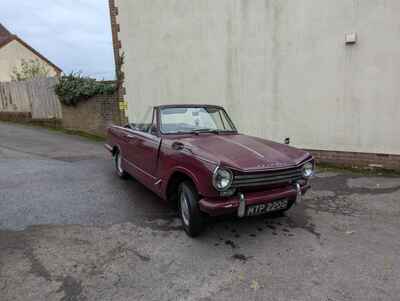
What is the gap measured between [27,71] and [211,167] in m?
23.3

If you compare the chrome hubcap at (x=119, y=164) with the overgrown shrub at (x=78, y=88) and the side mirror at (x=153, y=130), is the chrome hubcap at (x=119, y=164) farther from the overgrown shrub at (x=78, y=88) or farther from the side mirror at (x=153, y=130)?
the overgrown shrub at (x=78, y=88)

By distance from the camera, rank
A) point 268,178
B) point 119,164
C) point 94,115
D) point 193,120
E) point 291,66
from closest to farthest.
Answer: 1. point 268,178
2. point 193,120
3. point 119,164
4. point 291,66
5. point 94,115

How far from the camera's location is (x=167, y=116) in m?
4.12

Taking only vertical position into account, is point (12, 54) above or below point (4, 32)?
below

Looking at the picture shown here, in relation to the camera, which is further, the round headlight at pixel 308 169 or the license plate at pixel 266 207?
the round headlight at pixel 308 169

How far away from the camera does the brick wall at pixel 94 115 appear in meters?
10.0

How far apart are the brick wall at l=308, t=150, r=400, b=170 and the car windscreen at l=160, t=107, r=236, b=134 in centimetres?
326

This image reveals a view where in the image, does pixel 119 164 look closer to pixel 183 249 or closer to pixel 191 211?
pixel 191 211

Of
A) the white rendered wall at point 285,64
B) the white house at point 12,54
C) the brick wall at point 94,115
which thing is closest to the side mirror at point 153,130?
the white rendered wall at point 285,64

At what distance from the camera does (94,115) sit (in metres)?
10.6

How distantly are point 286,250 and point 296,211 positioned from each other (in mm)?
1159

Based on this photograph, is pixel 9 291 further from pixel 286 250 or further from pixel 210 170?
pixel 286 250

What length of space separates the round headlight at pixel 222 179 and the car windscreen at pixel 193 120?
135cm

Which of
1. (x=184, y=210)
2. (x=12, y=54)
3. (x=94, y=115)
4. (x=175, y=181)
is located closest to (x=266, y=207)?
(x=184, y=210)
